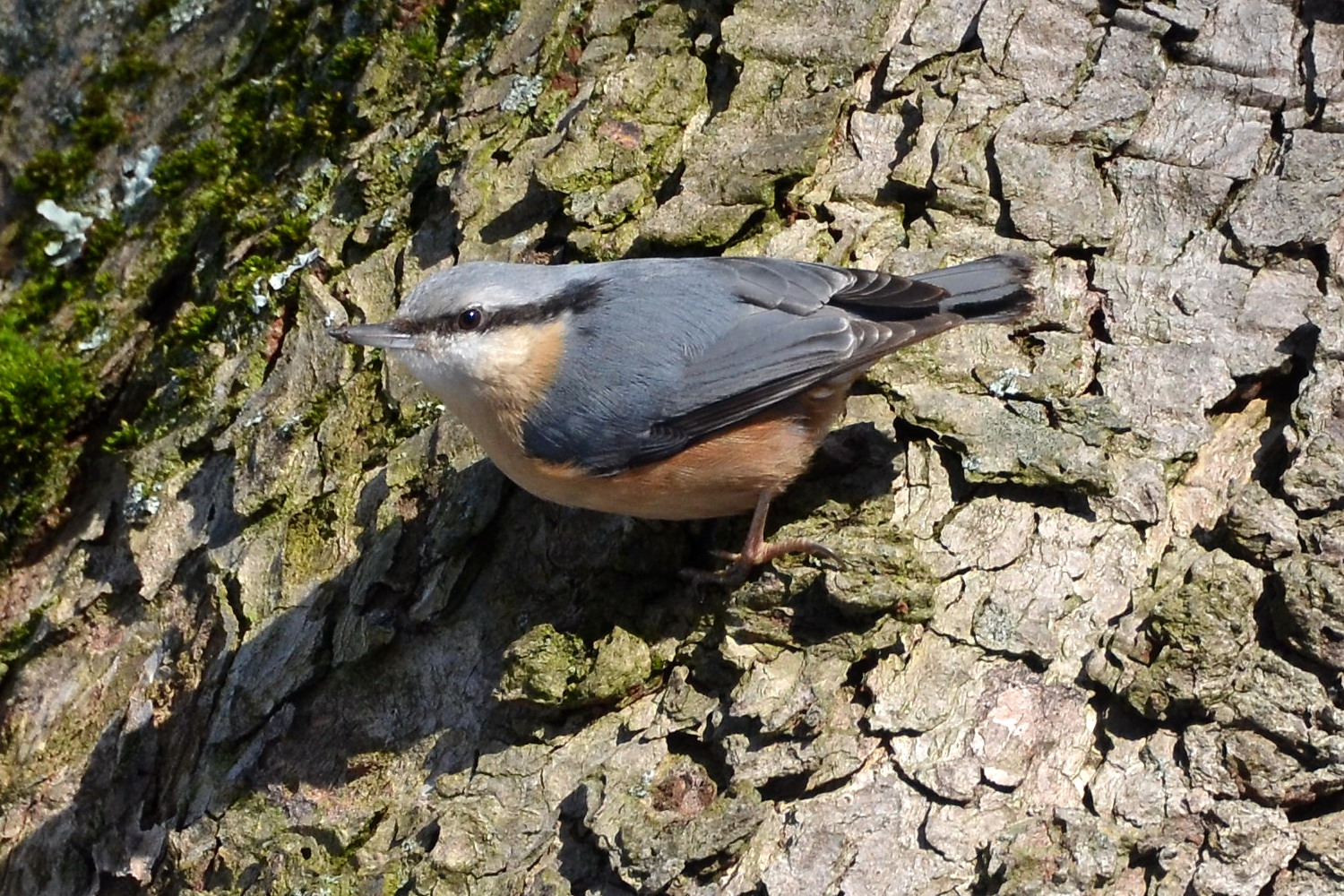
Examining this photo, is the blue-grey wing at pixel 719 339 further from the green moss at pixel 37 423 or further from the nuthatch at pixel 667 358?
the green moss at pixel 37 423

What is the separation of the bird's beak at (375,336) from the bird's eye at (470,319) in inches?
5.5

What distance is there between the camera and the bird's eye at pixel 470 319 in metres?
3.54

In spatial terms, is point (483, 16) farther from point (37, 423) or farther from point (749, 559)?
point (749, 559)

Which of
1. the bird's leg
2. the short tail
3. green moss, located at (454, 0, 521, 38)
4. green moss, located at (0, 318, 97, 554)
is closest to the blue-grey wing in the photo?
the short tail

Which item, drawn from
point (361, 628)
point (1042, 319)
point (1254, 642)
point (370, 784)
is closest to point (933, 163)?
point (1042, 319)

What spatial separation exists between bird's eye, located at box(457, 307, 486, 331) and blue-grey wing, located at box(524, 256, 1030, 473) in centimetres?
29

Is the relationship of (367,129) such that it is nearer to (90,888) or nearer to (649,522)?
(649,522)

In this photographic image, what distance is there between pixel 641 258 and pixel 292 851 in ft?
5.91

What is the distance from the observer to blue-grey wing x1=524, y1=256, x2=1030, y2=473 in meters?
3.31

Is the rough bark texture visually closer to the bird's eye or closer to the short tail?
the short tail

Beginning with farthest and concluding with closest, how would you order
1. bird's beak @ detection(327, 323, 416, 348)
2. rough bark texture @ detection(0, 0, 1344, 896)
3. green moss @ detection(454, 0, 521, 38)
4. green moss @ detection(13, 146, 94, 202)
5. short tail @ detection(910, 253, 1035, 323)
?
green moss @ detection(13, 146, 94, 202) < green moss @ detection(454, 0, 521, 38) < bird's beak @ detection(327, 323, 416, 348) < short tail @ detection(910, 253, 1035, 323) < rough bark texture @ detection(0, 0, 1344, 896)

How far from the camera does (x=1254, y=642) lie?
275 cm

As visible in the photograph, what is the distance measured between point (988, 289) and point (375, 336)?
62.9 inches

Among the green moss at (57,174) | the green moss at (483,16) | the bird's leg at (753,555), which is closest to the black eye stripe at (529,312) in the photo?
the bird's leg at (753,555)
